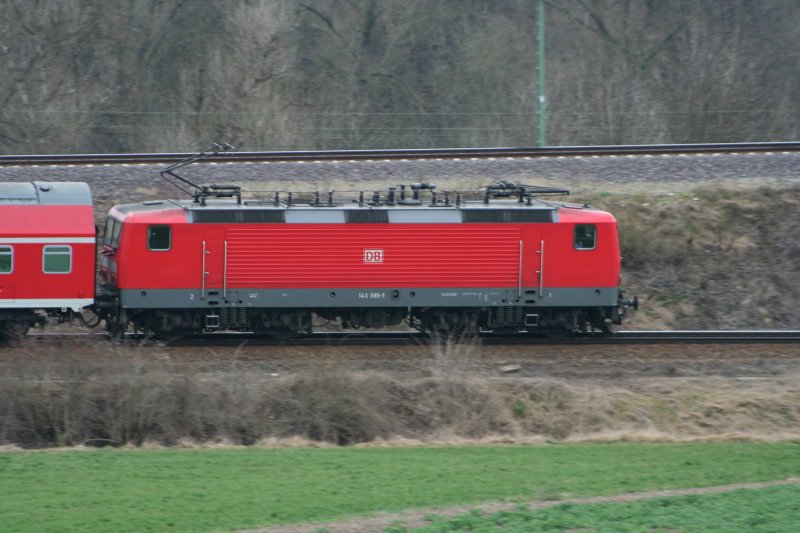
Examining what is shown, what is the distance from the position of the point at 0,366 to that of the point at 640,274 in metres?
15.6

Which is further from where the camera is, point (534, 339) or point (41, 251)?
point (534, 339)

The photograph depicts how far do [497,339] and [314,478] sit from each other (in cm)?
945

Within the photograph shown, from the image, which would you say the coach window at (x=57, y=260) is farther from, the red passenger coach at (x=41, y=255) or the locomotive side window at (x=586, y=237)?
the locomotive side window at (x=586, y=237)

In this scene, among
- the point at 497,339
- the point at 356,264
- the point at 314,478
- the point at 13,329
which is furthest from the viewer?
the point at 497,339

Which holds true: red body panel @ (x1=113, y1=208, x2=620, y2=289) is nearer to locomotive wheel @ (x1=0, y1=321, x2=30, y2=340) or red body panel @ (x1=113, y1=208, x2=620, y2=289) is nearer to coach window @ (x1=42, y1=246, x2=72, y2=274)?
coach window @ (x1=42, y1=246, x2=72, y2=274)

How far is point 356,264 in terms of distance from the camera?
2158cm

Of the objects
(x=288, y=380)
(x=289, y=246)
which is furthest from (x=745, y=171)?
(x=288, y=380)

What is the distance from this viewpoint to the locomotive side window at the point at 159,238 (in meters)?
20.9

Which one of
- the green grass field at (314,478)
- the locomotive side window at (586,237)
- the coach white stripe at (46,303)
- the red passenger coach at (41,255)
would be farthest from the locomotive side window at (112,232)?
the locomotive side window at (586,237)

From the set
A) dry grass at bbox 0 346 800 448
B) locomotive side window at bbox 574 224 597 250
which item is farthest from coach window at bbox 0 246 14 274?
locomotive side window at bbox 574 224 597 250

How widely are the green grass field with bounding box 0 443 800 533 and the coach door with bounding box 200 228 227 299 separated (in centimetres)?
616

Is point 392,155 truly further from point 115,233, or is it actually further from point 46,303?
point 46,303

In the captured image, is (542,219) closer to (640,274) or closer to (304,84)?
(640,274)

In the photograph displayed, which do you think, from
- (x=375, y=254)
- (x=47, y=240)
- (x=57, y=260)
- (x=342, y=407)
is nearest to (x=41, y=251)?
(x=47, y=240)
